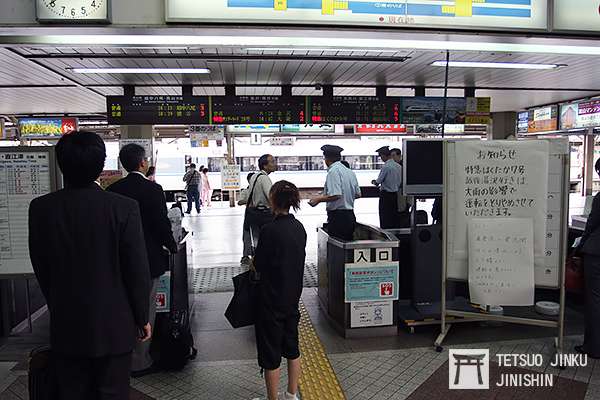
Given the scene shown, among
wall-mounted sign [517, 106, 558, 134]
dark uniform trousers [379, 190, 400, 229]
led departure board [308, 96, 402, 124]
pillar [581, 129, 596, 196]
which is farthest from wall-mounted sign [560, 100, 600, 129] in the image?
pillar [581, 129, 596, 196]

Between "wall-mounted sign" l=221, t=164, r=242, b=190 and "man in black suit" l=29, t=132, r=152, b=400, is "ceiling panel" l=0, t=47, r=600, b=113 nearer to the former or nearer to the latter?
"man in black suit" l=29, t=132, r=152, b=400

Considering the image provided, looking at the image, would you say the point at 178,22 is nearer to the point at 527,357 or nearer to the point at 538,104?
the point at 527,357

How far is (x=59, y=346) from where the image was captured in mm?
1854

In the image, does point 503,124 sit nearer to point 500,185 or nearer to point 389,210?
point 389,210

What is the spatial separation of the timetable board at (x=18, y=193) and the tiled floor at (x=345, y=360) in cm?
82

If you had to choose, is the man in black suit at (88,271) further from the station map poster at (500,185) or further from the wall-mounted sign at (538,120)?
the wall-mounted sign at (538,120)

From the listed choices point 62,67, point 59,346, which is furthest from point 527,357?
point 62,67

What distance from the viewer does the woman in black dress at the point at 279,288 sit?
266 cm

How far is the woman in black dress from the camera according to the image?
2.66 metres

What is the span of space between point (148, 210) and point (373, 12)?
216 cm

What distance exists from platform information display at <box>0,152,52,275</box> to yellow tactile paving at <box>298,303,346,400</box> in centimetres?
230

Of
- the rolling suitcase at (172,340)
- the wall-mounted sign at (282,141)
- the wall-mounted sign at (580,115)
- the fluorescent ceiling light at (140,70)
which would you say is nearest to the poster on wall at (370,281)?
the rolling suitcase at (172,340)

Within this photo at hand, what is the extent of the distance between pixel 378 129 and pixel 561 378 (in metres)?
10.8

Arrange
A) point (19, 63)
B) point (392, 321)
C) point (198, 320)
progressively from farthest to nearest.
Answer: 1. point (19, 63)
2. point (198, 320)
3. point (392, 321)
